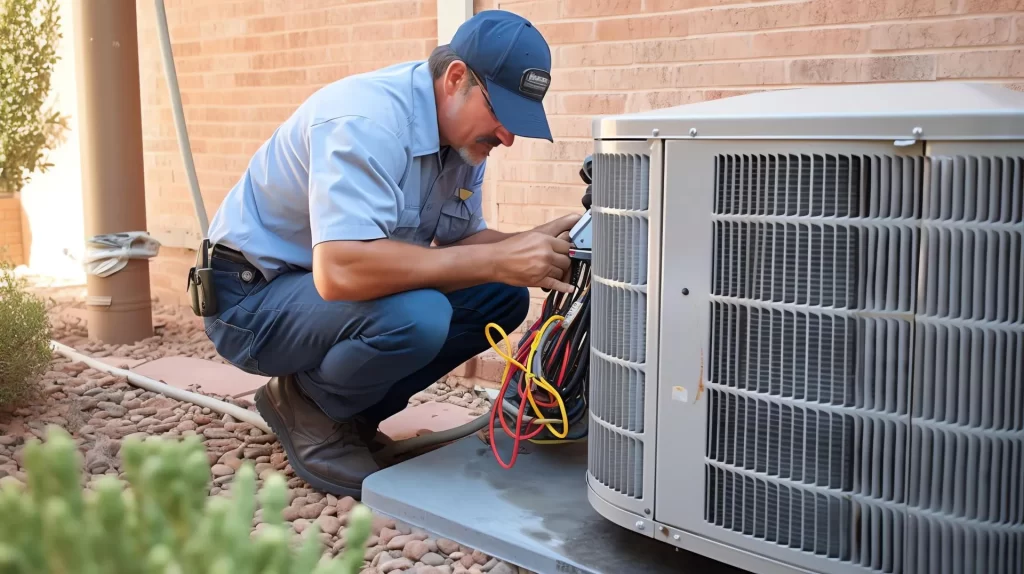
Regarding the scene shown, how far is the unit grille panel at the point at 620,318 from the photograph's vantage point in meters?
1.78

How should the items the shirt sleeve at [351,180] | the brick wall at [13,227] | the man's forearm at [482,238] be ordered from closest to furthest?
the shirt sleeve at [351,180] < the man's forearm at [482,238] < the brick wall at [13,227]

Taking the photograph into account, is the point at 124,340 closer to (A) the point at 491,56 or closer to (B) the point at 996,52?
(A) the point at 491,56

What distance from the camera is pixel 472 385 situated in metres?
3.70

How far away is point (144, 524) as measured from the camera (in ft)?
2.87

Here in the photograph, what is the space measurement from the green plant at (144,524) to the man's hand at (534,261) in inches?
54.4

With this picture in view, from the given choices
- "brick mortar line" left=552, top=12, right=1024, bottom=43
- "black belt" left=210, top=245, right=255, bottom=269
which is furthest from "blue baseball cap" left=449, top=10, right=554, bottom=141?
"brick mortar line" left=552, top=12, right=1024, bottom=43

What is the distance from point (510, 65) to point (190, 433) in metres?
1.55

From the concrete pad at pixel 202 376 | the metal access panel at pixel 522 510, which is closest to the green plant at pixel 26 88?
the concrete pad at pixel 202 376

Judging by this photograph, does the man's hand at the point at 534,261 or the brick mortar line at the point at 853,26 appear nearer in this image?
the man's hand at the point at 534,261

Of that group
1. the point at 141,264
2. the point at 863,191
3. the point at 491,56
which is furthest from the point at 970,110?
the point at 141,264

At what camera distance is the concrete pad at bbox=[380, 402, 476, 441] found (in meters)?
3.04

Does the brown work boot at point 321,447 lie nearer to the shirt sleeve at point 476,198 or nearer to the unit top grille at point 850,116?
the shirt sleeve at point 476,198

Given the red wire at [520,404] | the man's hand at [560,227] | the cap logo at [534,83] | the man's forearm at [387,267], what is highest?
the cap logo at [534,83]

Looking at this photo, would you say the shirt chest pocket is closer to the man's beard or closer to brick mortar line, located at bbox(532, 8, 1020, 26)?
the man's beard
